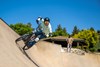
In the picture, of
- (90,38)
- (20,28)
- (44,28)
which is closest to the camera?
(44,28)

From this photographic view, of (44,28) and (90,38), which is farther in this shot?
(90,38)

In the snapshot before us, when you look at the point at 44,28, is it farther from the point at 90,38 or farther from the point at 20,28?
the point at 20,28

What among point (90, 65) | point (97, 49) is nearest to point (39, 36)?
point (90, 65)

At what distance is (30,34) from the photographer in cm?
1114

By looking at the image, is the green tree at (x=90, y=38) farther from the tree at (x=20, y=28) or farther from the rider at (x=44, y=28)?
the rider at (x=44, y=28)

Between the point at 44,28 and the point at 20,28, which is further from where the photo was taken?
the point at 20,28

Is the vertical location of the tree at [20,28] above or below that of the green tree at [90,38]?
above

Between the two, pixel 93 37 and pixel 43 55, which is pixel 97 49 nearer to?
pixel 93 37

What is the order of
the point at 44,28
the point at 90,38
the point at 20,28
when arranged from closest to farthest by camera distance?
the point at 44,28 < the point at 90,38 < the point at 20,28

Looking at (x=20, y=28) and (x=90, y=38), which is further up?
(x=20, y=28)

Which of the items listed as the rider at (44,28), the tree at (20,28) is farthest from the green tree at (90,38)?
the rider at (44,28)

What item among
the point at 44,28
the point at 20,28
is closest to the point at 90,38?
the point at 20,28

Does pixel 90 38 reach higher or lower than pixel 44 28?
lower

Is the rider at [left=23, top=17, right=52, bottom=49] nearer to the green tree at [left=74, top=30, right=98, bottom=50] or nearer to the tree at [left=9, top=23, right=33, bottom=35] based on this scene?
the green tree at [left=74, top=30, right=98, bottom=50]
